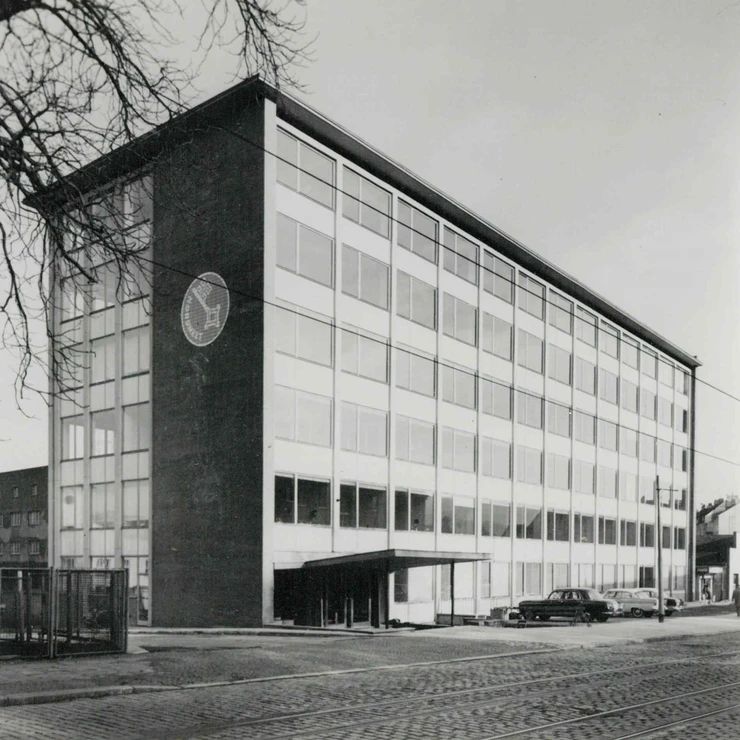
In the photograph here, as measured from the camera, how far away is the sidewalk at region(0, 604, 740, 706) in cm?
1425

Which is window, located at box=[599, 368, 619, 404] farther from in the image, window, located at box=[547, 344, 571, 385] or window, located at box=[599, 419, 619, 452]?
window, located at box=[547, 344, 571, 385]

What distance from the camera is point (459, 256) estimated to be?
140ft

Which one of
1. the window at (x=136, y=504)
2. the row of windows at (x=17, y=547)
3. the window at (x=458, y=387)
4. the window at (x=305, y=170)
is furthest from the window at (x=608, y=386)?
the row of windows at (x=17, y=547)

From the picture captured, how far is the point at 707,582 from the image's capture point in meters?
72.8

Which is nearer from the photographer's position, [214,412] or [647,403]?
[214,412]

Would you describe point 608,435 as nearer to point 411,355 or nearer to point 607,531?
point 607,531

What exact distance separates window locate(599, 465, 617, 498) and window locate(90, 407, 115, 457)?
29.4 metres

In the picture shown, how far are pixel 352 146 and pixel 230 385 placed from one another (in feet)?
33.8

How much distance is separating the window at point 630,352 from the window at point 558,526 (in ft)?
44.8

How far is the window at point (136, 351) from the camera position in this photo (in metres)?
36.5

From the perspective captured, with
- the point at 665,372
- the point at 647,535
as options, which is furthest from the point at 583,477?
the point at 665,372

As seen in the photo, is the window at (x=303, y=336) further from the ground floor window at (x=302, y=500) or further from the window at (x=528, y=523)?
the window at (x=528, y=523)

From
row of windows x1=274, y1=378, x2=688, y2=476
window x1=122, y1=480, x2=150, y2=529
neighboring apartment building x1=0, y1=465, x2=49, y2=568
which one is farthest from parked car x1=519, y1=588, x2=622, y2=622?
neighboring apartment building x1=0, y1=465, x2=49, y2=568

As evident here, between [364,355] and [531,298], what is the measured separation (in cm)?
1589
